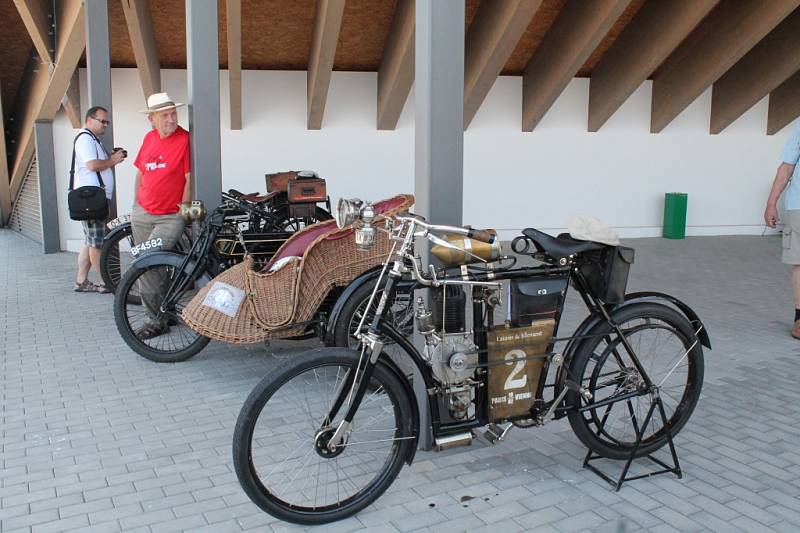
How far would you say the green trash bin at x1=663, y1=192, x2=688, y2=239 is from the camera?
12.5 metres

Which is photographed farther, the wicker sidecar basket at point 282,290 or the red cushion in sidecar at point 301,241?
the red cushion in sidecar at point 301,241

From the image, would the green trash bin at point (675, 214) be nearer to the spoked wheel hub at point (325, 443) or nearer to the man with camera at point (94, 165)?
the man with camera at point (94, 165)

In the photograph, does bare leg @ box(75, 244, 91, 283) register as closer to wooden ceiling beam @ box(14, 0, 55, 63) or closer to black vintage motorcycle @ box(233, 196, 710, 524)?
wooden ceiling beam @ box(14, 0, 55, 63)

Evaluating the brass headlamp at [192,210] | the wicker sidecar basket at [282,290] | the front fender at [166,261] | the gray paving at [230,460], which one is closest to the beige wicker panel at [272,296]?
the wicker sidecar basket at [282,290]

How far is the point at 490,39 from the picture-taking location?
962cm

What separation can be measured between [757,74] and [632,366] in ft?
32.4

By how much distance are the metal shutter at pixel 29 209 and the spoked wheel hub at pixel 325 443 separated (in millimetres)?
9762

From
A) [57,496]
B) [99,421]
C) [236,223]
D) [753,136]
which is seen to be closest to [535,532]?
[57,496]

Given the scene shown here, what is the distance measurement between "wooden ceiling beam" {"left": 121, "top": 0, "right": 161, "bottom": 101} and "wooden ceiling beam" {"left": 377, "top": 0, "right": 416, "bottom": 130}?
3040mm

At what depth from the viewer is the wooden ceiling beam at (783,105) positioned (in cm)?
1278

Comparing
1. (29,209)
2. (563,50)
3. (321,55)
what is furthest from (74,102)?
(563,50)

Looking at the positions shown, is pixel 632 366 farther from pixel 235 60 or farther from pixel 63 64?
pixel 63 64

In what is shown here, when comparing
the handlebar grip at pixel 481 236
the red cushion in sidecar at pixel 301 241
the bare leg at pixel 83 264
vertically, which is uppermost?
the handlebar grip at pixel 481 236

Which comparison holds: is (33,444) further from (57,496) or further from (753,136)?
(753,136)
